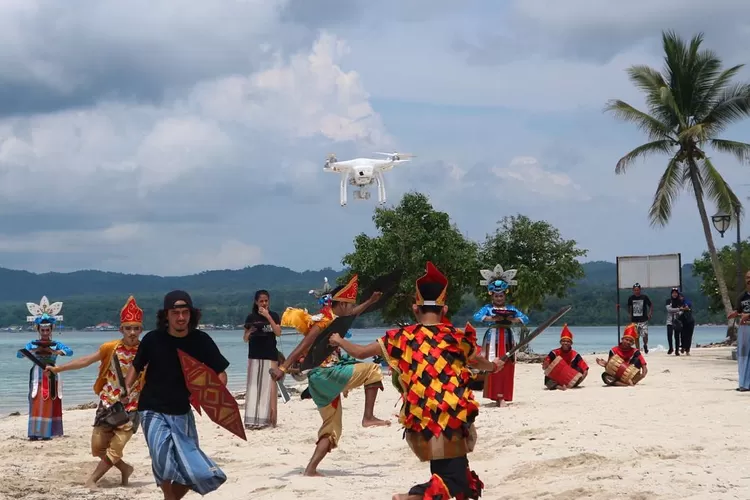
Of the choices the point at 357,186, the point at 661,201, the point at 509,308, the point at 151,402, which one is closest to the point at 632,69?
the point at 661,201

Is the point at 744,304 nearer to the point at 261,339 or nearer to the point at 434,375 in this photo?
the point at 261,339

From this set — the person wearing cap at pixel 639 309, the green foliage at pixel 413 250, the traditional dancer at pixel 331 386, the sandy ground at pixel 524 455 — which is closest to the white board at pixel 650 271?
the person wearing cap at pixel 639 309

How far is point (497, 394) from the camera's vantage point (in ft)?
48.3

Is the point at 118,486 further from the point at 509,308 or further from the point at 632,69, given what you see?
the point at 632,69

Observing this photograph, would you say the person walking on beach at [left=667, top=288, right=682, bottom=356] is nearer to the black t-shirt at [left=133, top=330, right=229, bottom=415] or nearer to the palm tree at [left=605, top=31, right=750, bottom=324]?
the palm tree at [left=605, top=31, right=750, bottom=324]

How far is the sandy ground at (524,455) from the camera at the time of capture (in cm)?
853

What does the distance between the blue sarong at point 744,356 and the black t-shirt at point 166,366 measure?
9.32 meters

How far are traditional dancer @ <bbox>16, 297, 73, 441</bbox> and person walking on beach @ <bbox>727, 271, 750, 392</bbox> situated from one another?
911 centimetres

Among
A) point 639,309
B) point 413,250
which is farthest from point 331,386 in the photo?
point 413,250

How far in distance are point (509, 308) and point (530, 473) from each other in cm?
532

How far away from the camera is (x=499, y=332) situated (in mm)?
14680

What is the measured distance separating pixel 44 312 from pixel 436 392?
874 cm

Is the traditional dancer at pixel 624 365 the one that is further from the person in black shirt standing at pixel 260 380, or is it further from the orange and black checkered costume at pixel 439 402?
the orange and black checkered costume at pixel 439 402

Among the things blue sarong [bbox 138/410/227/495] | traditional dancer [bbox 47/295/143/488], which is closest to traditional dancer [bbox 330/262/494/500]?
blue sarong [bbox 138/410/227/495]
